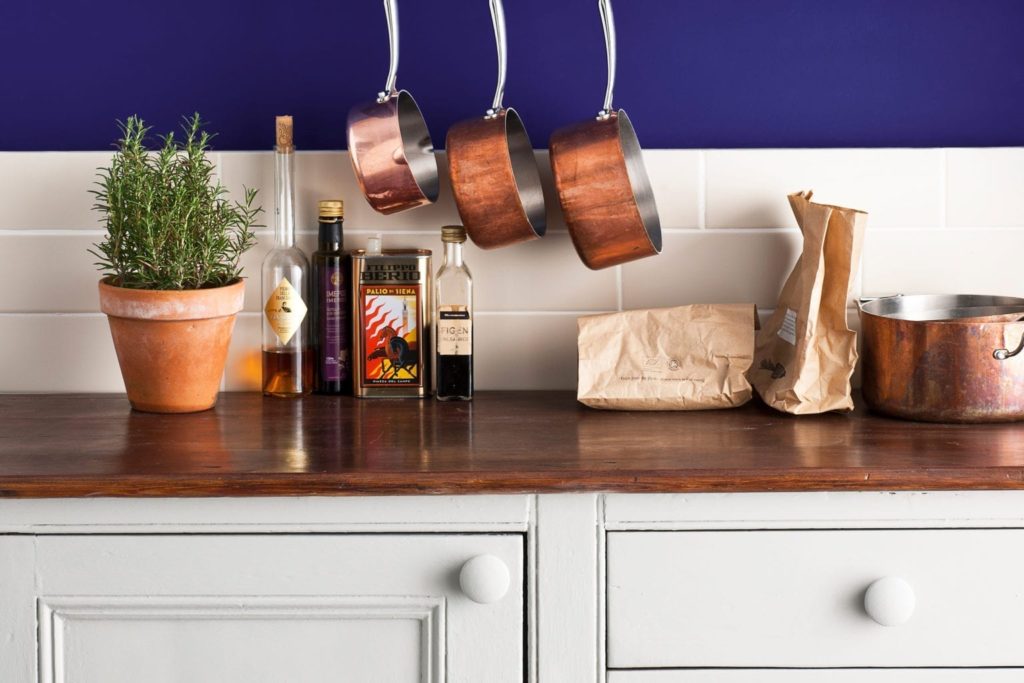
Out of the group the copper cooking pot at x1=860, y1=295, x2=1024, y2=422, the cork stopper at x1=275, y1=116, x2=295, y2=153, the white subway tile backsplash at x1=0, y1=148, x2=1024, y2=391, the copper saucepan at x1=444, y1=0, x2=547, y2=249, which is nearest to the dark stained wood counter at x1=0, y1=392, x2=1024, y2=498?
the copper cooking pot at x1=860, y1=295, x2=1024, y2=422

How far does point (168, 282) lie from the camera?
4.68 ft

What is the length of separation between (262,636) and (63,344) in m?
0.68

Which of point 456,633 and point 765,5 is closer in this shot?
point 456,633

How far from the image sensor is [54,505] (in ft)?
3.82

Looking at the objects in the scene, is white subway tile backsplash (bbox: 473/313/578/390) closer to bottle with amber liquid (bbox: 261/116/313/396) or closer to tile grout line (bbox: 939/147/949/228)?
bottle with amber liquid (bbox: 261/116/313/396)

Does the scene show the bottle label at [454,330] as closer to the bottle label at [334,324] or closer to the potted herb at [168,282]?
the bottle label at [334,324]

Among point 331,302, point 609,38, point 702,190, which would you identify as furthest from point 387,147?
point 702,190

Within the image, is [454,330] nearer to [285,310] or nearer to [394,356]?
[394,356]

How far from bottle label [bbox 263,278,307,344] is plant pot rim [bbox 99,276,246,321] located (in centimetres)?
12

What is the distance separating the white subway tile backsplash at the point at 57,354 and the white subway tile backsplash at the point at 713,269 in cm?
76

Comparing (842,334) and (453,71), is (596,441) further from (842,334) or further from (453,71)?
(453,71)

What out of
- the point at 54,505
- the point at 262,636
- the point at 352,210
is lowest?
the point at 262,636

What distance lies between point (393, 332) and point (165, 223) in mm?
337

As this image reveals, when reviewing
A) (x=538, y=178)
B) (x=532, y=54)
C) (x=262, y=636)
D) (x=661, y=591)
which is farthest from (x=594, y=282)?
(x=262, y=636)
